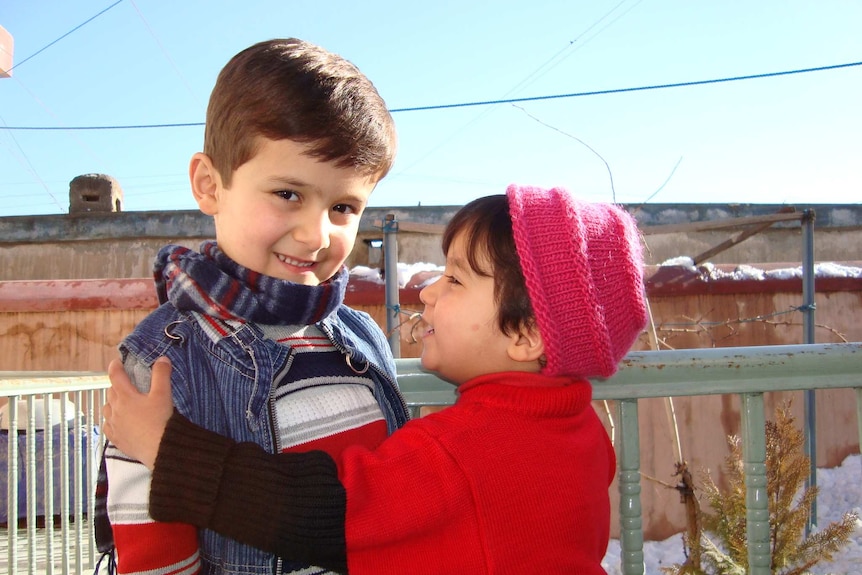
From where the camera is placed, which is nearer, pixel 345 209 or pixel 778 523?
pixel 345 209

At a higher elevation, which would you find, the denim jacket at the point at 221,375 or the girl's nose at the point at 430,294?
the girl's nose at the point at 430,294

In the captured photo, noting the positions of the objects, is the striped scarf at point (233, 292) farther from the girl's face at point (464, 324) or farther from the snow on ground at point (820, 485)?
the snow on ground at point (820, 485)

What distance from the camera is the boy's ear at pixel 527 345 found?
126 centimetres

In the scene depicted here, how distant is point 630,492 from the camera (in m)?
1.70

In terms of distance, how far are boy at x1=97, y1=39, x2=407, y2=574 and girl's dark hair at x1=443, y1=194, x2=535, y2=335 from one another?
222mm

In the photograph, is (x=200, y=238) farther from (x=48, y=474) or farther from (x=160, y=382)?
(x=160, y=382)

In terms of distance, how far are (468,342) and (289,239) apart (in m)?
0.39

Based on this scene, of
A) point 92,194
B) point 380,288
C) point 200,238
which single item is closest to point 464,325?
point 380,288

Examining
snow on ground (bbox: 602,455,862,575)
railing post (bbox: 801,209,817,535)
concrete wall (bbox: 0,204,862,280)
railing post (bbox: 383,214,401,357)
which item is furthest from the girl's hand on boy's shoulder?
concrete wall (bbox: 0,204,862,280)

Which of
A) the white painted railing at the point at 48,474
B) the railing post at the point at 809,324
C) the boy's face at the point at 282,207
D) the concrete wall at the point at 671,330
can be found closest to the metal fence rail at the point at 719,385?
the boy's face at the point at 282,207

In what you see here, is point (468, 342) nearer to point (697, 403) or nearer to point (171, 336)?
point (171, 336)

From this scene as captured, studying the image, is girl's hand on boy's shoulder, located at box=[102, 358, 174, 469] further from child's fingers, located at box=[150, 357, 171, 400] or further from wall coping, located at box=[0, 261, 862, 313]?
wall coping, located at box=[0, 261, 862, 313]

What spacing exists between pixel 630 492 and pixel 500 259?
80cm

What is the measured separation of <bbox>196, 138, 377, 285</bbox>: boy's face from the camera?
3.76 feet
